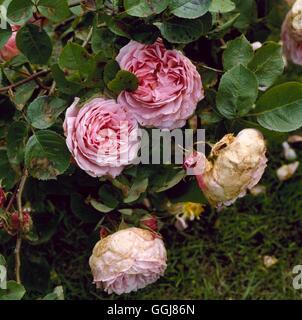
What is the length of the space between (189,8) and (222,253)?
0.73 meters

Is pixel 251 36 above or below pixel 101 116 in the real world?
below

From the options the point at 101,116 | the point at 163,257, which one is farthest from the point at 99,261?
the point at 101,116

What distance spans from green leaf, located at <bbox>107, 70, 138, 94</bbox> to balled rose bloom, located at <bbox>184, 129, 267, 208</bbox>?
0.14m

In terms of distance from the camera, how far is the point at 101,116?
101cm

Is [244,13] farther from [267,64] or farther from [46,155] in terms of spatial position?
[46,155]

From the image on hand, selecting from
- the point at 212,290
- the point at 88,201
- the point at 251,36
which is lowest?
the point at 212,290

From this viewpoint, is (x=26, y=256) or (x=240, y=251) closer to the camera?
(x=26, y=256)

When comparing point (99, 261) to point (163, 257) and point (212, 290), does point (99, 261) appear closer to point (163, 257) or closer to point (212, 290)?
point (163, 257)

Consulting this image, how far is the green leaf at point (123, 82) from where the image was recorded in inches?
39.1

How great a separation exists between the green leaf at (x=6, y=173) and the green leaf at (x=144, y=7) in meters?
0.37

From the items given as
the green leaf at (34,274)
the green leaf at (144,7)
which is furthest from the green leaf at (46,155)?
the green leaf at (34,274)

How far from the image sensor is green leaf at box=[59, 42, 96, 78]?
1.03 metres

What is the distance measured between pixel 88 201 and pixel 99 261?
0.19 metres

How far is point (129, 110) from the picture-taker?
103 centimetres
